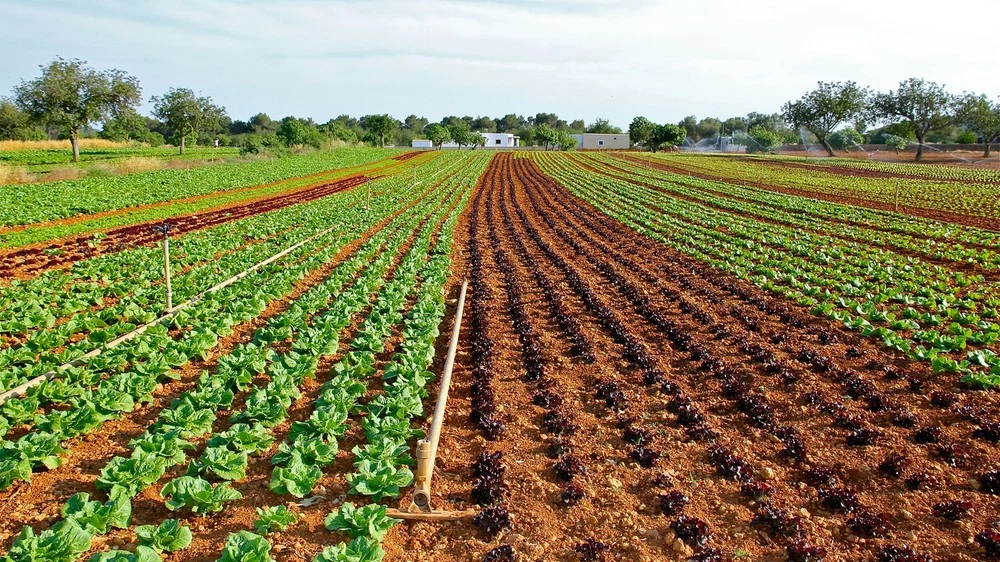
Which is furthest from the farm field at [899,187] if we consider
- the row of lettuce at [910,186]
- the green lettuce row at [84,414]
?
the green lettuce row at [84,414]

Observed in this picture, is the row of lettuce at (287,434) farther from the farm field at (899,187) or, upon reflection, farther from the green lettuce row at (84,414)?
the farm field at (899,187)

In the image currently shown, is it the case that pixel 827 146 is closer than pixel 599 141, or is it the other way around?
pixel 827 146

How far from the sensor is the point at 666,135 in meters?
111

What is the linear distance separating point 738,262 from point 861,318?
5.34 meters

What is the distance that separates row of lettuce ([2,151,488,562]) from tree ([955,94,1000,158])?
103 metres

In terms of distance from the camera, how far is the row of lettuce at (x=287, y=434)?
15.5 feet

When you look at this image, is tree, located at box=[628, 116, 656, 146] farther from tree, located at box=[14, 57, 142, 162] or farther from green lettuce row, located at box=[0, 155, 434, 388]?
green lettuce row, located at box=[0, 155, 434, 388]

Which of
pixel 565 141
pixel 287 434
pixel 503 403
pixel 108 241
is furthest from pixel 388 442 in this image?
pixel 565 141

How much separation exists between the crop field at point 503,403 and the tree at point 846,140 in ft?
352

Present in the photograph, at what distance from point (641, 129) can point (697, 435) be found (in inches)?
4789

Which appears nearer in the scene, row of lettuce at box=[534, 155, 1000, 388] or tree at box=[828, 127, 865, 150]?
row of lettuce at box=[534, 155, 1000, 388]

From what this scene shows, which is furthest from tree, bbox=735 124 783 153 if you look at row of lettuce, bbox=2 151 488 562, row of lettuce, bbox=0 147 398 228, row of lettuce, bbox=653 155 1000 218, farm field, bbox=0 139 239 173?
row of lettuce, bbox=2 151 488 562

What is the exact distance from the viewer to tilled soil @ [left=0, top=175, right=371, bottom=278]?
1466 cm

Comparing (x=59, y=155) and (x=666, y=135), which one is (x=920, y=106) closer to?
(x=666, y=135)
